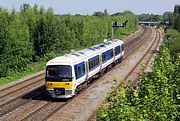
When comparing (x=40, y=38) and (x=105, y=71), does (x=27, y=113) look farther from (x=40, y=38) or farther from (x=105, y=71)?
(x=40, y=38)

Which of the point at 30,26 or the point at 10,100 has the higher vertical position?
the point at 30,26

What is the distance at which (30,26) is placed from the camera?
4291cm

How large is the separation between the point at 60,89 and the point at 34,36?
20849 millimetres

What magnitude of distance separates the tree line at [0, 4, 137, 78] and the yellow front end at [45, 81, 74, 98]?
34.0 feet

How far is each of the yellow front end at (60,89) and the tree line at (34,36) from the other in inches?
408

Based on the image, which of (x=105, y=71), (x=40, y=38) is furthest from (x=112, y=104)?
(x=40, y=38)

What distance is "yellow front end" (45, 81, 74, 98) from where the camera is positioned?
22.8m

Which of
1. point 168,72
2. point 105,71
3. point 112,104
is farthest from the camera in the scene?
point 105,71

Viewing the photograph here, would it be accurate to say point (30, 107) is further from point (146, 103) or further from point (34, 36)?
point (34, 36)

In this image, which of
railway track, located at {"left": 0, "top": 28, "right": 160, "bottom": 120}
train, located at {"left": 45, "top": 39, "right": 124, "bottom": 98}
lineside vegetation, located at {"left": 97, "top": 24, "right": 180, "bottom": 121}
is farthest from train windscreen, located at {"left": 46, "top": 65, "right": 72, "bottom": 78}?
lineside vegetation, located at {"left": 97, "top": 24, "right": 180, "bottom": 121}

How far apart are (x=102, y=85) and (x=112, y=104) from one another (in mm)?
18969

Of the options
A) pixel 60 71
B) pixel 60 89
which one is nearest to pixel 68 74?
pixel 60 71

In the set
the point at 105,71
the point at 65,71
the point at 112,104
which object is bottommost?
the point at 105,71

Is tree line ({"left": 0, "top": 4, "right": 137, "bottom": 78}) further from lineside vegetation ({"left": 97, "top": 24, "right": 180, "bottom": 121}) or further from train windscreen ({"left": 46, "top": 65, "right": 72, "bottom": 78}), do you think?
lineside vegetation ({"left": 97, "top": 24, "right": 180, "bottom": 121})
